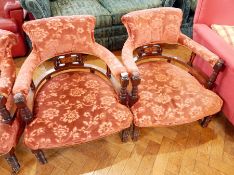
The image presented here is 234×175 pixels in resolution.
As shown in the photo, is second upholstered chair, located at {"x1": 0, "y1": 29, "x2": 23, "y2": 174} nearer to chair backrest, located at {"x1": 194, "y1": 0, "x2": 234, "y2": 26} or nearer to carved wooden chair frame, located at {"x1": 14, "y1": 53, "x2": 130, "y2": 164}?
carved wooden chair frame, located at {"x1": 14, "y1": 53, "x2": 130, "y2": 164}

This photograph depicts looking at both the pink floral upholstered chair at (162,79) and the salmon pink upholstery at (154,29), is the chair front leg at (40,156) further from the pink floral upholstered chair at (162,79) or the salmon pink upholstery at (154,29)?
the salmon pink upholstery at (154,29)

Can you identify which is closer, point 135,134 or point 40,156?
point 40,156

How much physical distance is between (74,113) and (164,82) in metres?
Result: 0.68

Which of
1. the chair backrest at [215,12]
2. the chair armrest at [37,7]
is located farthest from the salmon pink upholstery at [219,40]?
the chair armrest at [37,7]

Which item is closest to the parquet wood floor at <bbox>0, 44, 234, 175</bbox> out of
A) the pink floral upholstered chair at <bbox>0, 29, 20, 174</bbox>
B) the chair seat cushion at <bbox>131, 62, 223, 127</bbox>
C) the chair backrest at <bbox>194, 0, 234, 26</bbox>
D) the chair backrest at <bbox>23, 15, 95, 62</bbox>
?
the pink floral upholstered chair at <bbox>0, 29, 20, 174</bbox>

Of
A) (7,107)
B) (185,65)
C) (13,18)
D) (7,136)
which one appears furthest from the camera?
(13,18)

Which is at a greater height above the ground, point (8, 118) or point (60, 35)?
point (60, 35)

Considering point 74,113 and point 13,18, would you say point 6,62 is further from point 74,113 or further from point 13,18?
point 13,18


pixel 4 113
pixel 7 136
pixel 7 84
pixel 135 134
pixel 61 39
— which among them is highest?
pixel 61 39

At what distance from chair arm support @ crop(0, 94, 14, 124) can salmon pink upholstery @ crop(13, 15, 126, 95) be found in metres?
0.26

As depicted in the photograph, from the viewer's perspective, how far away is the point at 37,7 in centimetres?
202

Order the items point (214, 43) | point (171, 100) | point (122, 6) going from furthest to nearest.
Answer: point (122, 6) < point (214, 43) < point (171, 100)

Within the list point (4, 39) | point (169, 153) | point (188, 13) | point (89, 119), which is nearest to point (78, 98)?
point (89, 119)

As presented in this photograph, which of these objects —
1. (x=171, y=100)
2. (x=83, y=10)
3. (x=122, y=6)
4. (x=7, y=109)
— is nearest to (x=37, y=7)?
(x=83, y=10)
